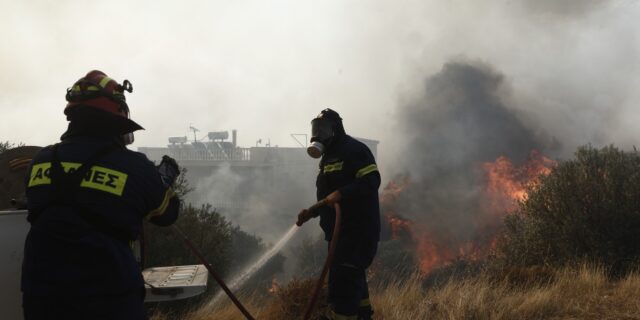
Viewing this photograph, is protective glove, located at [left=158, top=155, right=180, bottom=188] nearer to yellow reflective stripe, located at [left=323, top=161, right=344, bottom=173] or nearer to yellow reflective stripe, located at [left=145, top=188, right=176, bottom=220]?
yellow reflective stripe, located at [left=145, top=188, right=176, bottom=220]

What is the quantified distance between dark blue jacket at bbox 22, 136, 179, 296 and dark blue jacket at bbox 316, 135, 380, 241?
200 centimetres

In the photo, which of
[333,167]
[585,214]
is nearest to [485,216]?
[585,214]

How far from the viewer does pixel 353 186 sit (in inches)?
152

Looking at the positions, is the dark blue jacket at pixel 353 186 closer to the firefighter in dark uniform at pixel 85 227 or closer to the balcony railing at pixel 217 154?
the firefighter in dark uniform at pixel 85 227

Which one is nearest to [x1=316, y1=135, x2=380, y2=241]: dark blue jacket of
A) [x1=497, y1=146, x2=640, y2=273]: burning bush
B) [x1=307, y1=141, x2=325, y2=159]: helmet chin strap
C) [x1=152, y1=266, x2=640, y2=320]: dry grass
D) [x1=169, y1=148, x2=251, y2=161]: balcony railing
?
[x1=307, y1=141, x2=325, y2=159]: helmet chin strap

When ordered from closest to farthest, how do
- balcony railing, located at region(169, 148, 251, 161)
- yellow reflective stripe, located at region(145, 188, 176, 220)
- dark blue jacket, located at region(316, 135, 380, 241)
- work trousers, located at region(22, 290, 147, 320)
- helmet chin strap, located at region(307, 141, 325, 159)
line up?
work trousers, located at region(22, 290, 147, 320)
yellow reflective stripe, located at region(145, 188, 176, 220)
dark blue jacket, located at region(316, 135, 380, 241)
helmet chin strap, located at region(307, 141, 325, 159)
balcony railing, located at region(169, 148, 251, 161)

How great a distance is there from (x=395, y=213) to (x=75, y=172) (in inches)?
1815

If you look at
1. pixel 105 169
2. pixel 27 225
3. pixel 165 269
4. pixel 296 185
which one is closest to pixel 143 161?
pixel 105 169

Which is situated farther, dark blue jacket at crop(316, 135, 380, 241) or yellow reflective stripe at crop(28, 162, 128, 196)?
dark blue jacket at crop(316, 135, 380, 241)

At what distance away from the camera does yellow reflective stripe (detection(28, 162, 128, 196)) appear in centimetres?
215

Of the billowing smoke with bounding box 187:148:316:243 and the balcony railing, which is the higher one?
the balcony railing

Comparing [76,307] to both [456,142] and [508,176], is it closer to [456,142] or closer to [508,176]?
[508,176]

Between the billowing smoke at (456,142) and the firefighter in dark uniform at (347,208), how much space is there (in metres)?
40.3

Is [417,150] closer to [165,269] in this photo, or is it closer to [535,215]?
[535,215]
